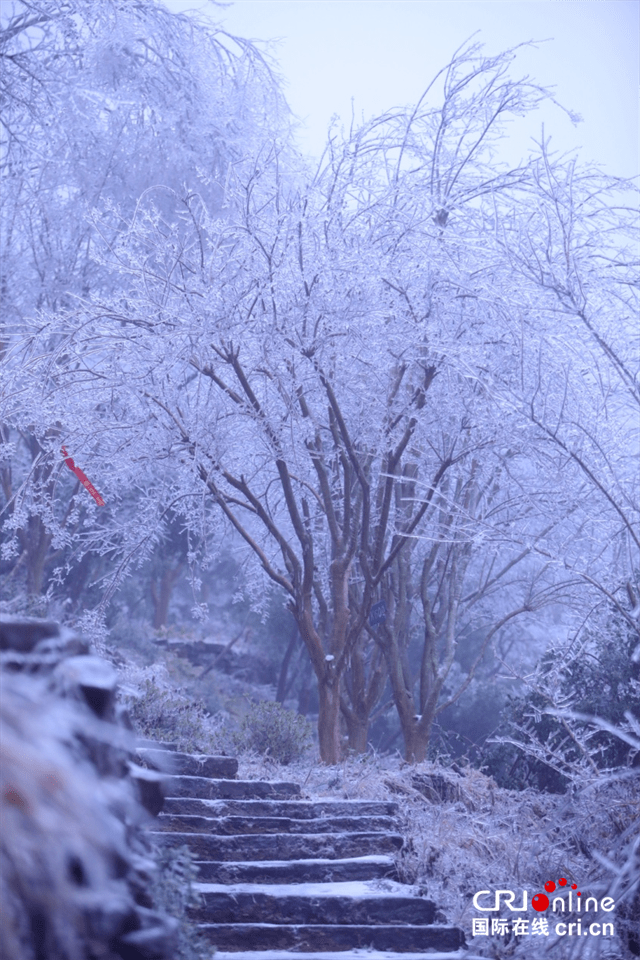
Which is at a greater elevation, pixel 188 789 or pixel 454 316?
pixel 454 316

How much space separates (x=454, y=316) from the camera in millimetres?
7254

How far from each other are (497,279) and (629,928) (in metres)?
4.61

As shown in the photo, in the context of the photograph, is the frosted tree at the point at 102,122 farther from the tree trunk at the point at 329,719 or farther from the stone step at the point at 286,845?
the stone step at the point at 286,845

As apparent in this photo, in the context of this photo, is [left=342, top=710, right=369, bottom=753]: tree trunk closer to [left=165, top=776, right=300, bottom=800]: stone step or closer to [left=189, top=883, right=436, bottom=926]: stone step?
[left=165, top=776, right=300, bottom=800]: stone step

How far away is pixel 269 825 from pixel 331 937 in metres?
1.04

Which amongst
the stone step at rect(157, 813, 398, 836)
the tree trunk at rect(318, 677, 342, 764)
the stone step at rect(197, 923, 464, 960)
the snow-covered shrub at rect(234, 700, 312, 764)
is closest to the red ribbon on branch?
the snow-covered shrub at rect(234, 700, 312, 764)

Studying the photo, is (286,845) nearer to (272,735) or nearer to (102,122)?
(272,735)

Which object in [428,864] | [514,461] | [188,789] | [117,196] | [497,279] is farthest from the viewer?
[117,196]

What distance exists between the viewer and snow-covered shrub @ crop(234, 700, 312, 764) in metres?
6.99

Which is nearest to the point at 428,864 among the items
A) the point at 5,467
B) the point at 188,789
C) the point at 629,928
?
the point at 629,928

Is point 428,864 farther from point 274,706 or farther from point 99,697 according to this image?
point 99,697

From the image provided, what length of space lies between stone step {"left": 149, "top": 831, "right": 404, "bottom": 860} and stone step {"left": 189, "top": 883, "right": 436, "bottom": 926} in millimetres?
364

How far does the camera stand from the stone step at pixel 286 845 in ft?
15.1

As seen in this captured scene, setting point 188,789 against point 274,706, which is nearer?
point 188,789
